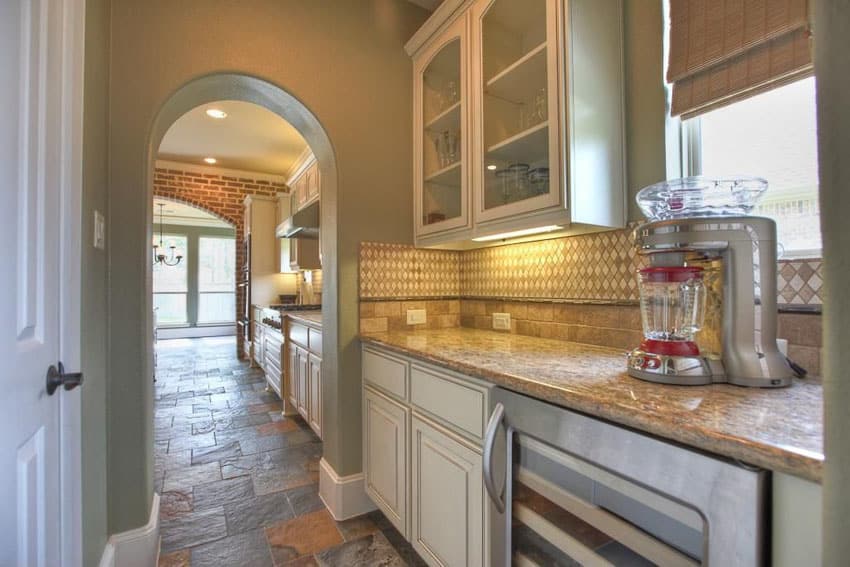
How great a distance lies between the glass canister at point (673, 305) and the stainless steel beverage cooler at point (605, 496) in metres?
0.33

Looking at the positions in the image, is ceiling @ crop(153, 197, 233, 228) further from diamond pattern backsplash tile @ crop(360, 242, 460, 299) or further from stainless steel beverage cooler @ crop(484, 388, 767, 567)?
stainless steel beverage cooler @ crop(484, 388, 767, 567)

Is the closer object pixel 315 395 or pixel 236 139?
pixel 315 395

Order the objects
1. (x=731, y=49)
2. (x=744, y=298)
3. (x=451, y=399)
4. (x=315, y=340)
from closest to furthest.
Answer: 1. (x=744, y=298)
2. (x=731, y=49)
3. (x=451, y=399)
4. (x=315, y=340)

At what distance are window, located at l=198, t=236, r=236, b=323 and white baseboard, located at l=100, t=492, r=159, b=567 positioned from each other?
8.11 meters

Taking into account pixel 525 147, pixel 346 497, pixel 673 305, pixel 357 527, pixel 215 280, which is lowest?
pixel 357 527

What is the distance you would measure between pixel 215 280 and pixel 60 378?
9.06m

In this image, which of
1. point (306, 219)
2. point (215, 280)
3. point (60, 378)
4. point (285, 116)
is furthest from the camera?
point (215, 280)

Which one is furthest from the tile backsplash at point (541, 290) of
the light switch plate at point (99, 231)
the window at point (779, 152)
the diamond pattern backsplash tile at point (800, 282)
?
the light switch plate at point (99, 231)

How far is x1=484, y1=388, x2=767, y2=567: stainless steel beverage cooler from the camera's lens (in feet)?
2.03

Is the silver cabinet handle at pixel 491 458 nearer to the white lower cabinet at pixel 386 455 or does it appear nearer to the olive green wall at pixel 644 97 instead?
the white lower cabinet at pixel 386 455

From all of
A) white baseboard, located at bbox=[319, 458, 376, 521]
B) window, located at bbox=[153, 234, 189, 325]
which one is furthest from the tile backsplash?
window, located at bbox=[153, 234, 189, 325]

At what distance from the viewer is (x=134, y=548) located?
158 centimetres

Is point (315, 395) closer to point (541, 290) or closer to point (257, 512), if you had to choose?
point (257, 512)

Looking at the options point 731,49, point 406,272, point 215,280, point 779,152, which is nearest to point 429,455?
point 406,272
